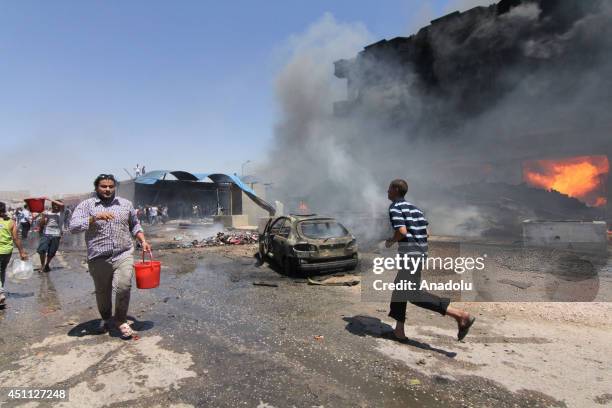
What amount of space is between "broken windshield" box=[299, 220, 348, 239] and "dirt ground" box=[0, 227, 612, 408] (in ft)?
6.19

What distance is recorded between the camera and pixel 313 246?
7254 mm

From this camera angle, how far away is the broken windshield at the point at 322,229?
301 inches

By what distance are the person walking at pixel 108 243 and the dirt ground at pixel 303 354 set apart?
52cm

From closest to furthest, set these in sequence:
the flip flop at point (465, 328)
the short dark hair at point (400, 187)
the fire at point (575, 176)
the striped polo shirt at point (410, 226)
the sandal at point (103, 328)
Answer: the flip flop at point (465, 328)
the striped polo shirt at point (410, 226)
the short dark hair at point (400, 187)
the sandal at point (103, 328)
the fire at point (575, 176)

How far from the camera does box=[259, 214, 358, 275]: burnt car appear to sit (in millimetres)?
7250

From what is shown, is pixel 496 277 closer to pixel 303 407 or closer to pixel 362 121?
pixel 303 407

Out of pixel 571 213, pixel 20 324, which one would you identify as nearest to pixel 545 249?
pixel 20 324

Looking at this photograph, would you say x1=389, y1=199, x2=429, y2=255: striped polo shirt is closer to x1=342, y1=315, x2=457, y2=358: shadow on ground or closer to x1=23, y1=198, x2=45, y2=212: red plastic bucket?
x1=342, y1=315, x2=457, y2=358: shadow on ground

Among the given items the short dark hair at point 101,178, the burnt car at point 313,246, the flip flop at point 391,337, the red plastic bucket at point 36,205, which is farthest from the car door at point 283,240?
the red plastic bucket at point 36,205

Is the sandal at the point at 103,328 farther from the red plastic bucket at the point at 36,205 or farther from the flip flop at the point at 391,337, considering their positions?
the red plastic bucket at the point at 36,205

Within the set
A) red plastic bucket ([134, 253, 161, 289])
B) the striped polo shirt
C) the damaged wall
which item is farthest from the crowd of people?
the damaged wall

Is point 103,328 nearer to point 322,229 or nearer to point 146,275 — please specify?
point 146,275

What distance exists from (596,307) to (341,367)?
4297mm

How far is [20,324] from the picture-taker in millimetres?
4590
